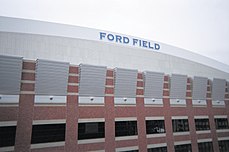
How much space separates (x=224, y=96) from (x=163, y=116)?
1676 cm

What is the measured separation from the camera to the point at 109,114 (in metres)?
25.6

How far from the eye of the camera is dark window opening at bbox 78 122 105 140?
2344cm

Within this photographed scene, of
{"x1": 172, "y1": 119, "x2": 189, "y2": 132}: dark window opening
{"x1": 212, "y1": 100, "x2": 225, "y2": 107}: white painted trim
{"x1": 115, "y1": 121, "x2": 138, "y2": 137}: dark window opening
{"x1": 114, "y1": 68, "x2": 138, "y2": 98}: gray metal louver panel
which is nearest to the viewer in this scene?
{"x1": 115, "y1": 121, "x2": 138, "y2": 137}: dark window opening

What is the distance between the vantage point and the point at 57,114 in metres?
22.6

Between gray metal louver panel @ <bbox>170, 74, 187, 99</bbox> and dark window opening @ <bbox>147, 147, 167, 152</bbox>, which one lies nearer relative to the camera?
dark window opening @ <bbox>147, 147, 167, 152</bbox>

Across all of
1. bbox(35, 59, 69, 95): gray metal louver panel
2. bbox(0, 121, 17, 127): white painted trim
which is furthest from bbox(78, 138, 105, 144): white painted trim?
bbox(0, 121, 17, 127): white painted trim

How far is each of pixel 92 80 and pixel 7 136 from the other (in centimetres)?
1145

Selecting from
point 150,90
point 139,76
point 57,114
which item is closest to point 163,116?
point 150,90

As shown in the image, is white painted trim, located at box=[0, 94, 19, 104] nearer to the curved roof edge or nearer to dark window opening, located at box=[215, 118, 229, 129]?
the curved roof edge

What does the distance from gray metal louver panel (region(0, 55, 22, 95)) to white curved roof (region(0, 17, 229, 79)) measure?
2308 mm

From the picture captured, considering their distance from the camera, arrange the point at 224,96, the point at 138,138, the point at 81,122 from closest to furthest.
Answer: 1. the point at 81,122
2. the point at 138,138
3. the point at 224,96

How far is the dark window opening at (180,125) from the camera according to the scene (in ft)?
99.1

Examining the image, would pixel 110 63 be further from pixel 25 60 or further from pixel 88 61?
pixel 25 60

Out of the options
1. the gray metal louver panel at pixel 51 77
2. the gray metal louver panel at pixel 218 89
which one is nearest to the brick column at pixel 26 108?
the gray metal louver panel at pixel 51 77
